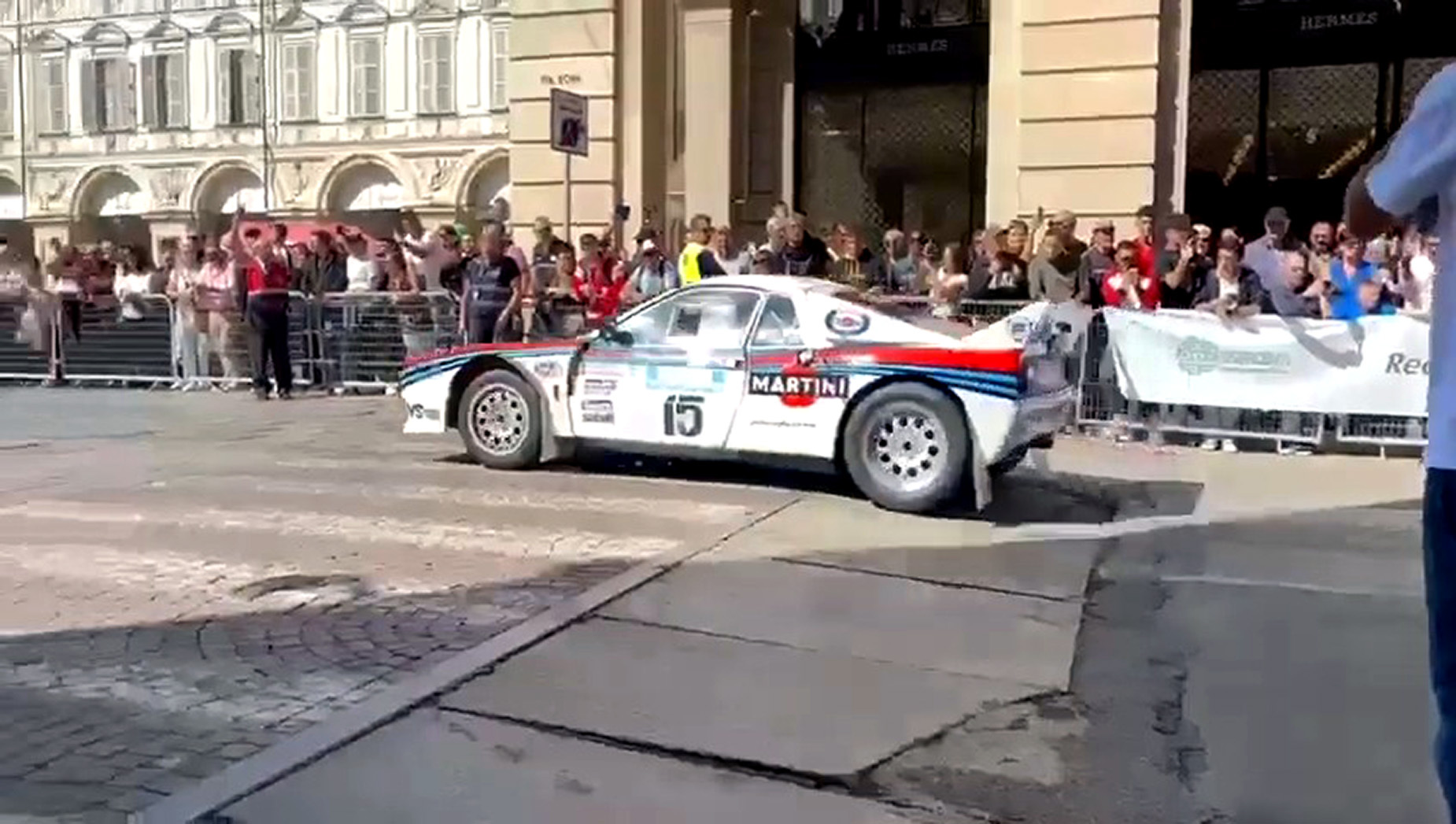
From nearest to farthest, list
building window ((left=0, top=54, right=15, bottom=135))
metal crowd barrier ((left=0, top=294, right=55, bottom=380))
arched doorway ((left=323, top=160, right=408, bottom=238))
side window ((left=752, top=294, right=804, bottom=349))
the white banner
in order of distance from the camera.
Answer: side window ((left=752, top=294, right=804, bottom=349)) < the white banner < metal crowd barrier ((left=0, top=294, right=55, bottom=380)) < arched doorway ((left=323, top=160, right=408, bottom=238)) < building window ((left=0, top=54, right=15, bottom=135))

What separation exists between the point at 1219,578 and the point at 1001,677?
2.43m

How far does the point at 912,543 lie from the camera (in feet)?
27.2

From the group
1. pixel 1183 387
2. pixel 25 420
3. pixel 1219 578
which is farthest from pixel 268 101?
pixel 1219 578

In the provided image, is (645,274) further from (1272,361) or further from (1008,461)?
(1008,461)

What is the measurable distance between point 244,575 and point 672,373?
3.59 metres

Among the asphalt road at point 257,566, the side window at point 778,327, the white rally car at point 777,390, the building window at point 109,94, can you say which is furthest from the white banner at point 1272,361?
the building window at point 109,94

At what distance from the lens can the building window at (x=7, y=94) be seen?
5853cm

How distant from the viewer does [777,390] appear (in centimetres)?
963

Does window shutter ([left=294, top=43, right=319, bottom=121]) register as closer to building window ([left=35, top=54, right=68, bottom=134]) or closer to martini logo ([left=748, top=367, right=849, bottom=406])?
building window ([left=35, top=54, right=68, bottom=134])

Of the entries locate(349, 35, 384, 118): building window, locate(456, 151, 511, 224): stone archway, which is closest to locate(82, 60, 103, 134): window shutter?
locate(349, 35, 384, 118): building window

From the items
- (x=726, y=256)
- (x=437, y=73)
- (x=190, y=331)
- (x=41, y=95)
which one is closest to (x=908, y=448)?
(x=726, y=256)

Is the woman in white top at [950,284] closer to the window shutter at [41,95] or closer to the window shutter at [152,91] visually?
the window shutter at [152,91]

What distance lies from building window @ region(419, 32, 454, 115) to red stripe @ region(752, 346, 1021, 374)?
45.2 metres

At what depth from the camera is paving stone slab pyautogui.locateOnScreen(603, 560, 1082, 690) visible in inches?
237
